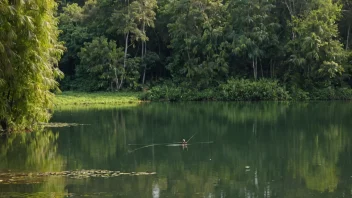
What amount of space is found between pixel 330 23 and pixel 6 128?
2840 cm

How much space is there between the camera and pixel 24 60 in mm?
18875

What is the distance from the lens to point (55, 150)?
766 inches

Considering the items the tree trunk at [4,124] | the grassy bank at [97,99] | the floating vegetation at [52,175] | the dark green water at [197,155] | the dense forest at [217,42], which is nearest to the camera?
the dark green water at [197,155]

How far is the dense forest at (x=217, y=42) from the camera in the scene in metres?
43.1

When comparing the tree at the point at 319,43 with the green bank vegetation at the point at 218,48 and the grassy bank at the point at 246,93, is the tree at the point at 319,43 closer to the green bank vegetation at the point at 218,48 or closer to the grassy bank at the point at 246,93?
the green bank vegetation at the point at 218,48

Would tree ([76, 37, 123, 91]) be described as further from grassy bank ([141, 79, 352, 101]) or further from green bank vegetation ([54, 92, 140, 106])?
grassy bank ([141, 79, 352, 101])

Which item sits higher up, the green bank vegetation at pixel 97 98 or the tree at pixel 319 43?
the tree at pixel 319 43

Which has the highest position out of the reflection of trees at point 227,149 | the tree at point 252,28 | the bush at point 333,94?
the tree at point 252,28

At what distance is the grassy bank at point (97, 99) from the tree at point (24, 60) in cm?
1874

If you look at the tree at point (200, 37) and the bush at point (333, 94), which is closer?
the bush at point (333, 94)

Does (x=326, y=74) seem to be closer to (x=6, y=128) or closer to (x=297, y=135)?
(x=297, y=135)

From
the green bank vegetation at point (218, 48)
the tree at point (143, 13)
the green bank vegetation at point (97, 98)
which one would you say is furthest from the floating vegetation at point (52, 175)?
the tree at point (143, 13)

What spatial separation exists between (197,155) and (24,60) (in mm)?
6816

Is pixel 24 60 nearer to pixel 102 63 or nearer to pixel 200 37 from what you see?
pixel 200 37
